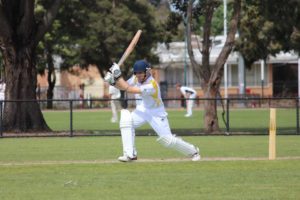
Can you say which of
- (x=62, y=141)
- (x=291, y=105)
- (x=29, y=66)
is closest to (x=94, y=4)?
(x=291, y=105)

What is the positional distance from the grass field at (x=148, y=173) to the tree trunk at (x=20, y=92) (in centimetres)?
612

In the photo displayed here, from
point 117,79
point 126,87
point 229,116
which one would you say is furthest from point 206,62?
point 117,79

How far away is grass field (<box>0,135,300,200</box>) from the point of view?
11656 millimetres

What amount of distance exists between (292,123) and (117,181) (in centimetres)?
2302

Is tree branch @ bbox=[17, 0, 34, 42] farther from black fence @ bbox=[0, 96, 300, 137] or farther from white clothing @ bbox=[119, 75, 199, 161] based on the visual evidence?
white clothing @ bbox=[119, 75, 199, 161]

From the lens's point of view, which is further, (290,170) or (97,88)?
(97,88)

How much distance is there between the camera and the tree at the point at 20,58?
28.4 m

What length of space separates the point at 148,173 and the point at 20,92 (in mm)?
15660

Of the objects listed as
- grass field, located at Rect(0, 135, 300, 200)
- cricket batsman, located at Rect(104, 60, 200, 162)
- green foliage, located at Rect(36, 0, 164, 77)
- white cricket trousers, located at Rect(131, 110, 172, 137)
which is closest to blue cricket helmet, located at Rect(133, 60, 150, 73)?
cricket batsman, located at Rect(104, 60, 200, 162)

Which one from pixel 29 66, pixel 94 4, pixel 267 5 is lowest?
pixel 29 66

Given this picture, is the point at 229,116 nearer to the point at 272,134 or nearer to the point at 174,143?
the point at 272,134

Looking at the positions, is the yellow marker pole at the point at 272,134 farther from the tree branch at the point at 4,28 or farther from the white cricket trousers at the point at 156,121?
the tree branch at the point at 4,28

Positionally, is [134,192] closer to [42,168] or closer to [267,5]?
[42,168]

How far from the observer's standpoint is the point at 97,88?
83312 millimetres
